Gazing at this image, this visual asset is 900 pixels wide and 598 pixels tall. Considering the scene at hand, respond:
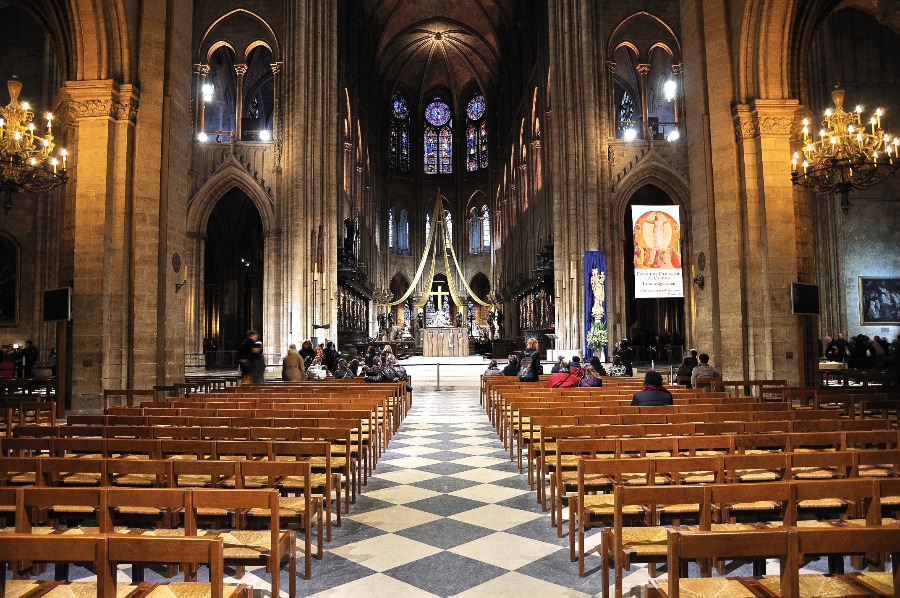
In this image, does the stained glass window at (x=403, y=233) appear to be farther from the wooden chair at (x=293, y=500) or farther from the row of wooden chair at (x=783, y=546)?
the row of wooden chair at (x=783, y=546)

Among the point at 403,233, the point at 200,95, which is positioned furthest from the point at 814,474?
the point at 403,233

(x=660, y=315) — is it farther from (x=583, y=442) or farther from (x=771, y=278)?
(x=583, y=442)

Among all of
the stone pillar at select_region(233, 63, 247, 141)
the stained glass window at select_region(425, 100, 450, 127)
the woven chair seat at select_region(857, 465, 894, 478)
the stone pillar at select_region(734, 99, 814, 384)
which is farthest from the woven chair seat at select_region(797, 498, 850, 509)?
the stained glass window at select_region(425, 100, 450, 127)

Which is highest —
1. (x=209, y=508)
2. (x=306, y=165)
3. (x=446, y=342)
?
(x=306, y=165)

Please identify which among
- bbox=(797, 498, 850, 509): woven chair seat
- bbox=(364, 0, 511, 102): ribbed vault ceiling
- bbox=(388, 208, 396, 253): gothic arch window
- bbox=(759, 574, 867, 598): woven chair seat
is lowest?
bbox=(797, 498, 850, 509): woven chair seat

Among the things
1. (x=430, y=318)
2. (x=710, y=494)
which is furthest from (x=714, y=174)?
(x=430, y=318)

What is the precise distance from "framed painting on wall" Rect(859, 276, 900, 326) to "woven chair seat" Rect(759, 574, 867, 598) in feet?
67.3

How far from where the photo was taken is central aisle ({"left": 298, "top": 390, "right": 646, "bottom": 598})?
344cm

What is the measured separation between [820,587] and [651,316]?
95.3 feet

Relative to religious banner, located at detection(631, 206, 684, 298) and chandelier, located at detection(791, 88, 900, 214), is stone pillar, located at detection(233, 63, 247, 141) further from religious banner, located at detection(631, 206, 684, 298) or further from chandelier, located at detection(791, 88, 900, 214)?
chandelier, located at detection(791, 88, 900, 214)

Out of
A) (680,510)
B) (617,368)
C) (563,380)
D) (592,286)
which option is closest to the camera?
(680,510)

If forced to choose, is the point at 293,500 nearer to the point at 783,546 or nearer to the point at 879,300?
the point at 783,546

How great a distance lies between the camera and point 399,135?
46875 millimetres

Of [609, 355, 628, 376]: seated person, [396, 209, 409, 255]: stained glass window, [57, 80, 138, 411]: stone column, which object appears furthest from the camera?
[396, 209, 409, 255]: stained glass window
